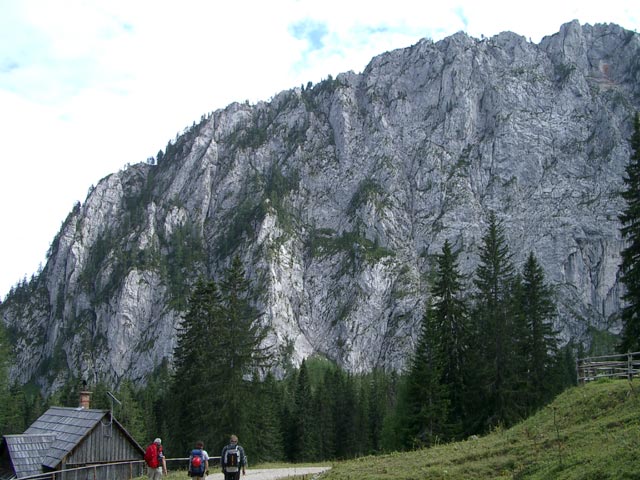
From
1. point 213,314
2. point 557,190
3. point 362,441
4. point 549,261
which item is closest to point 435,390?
point 213,314

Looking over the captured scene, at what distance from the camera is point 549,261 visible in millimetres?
166875

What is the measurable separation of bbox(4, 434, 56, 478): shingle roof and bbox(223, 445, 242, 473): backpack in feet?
71.1

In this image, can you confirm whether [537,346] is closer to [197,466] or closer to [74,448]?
[197,466]

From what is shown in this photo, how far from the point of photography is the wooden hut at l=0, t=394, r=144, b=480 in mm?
33812

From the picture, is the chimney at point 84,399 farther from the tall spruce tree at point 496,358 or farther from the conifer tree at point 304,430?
the conifer tree at point 304,430

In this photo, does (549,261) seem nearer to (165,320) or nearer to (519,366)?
(165,320)

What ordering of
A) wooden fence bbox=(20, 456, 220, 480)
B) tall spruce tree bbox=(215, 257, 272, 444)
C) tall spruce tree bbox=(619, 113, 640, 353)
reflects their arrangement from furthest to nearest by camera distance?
tall spruce tree bbox=(215, 257, 272, 444) < tall spruce tree bbox=(619, 113, 640, 353) < wooden fence bbox=(20, 456, 220, 480)

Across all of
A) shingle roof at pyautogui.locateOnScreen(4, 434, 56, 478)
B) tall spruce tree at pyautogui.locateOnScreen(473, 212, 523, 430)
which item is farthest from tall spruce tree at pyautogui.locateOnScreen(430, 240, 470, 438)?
shingle roof at pyautogui.locateOnScreen(4, 434, 56, 478)

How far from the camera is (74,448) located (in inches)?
1353

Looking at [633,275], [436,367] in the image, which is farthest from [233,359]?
[633,275]

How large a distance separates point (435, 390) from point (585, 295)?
14342 centimetres

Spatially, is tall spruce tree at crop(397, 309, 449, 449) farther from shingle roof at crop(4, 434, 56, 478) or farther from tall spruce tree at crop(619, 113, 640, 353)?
shingle roof at crop(4, 434, 56, 478)

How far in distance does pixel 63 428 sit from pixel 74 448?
3264 mm

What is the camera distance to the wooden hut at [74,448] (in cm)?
3381
